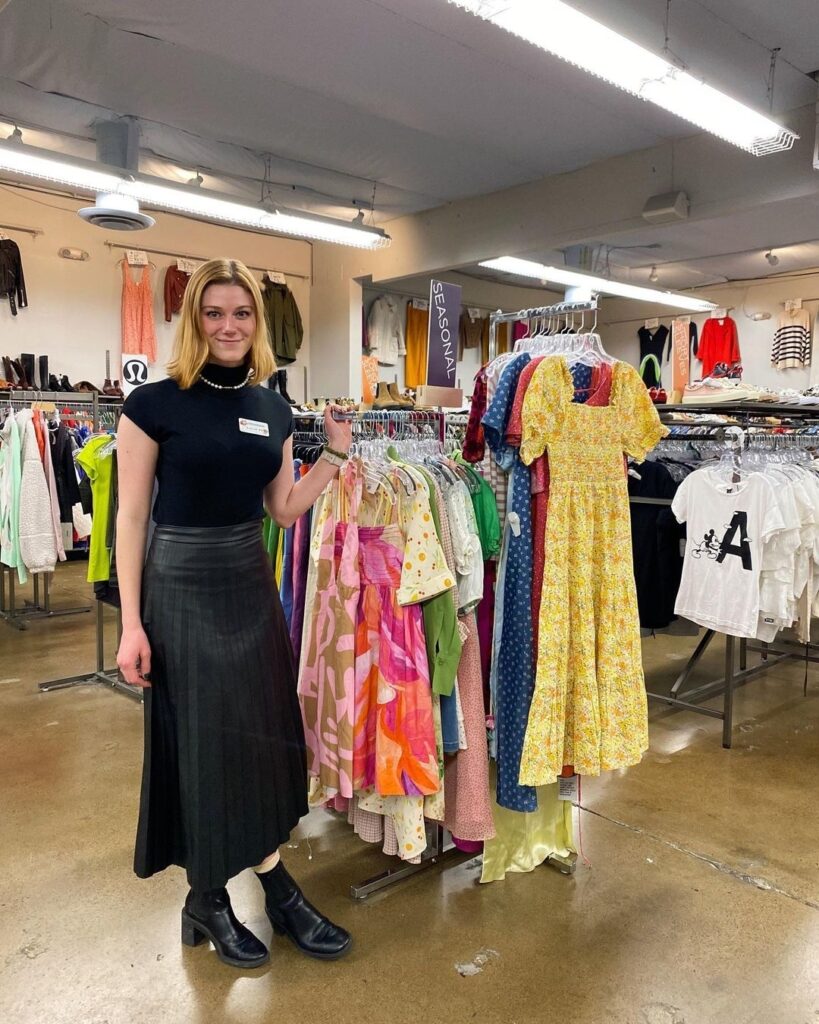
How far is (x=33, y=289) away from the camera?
8094mm

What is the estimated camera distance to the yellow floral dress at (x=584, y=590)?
7.17ft

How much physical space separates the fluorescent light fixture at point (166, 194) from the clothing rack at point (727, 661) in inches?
163

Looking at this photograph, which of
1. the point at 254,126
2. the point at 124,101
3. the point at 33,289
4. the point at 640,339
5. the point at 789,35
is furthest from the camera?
A: the point at 640,339

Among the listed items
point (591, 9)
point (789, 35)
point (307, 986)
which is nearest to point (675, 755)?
point (307, 986)

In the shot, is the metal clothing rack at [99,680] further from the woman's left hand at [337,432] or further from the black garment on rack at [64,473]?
the woman's left hand at [337,432]

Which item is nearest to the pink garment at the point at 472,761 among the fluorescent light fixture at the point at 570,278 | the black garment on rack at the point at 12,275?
the fluorescent light fixture at the point at 570,278

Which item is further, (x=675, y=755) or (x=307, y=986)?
(x=675, y=755)

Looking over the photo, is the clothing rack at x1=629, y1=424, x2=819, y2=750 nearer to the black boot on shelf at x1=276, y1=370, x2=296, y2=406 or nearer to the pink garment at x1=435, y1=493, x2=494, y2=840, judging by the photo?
the pink garment at x1=435, y1=493, x2=494, y2=840

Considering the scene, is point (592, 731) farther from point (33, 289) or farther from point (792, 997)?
point (33, 289)

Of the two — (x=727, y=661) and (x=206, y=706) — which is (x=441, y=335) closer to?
(x=206, y=706)

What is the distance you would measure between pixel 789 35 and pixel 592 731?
4702 millimetres

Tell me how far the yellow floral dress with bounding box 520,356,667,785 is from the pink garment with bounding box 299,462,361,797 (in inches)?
Result: 20.2

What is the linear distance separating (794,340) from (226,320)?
1014cm

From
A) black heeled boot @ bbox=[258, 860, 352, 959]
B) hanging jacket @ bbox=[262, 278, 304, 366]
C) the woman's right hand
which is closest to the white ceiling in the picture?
hanging jacket @ bbox=[262, 278, 304, 366]
